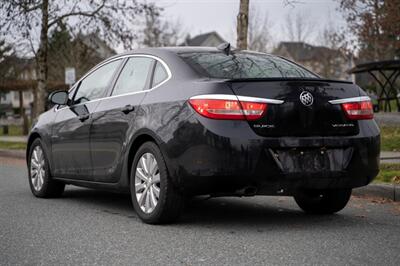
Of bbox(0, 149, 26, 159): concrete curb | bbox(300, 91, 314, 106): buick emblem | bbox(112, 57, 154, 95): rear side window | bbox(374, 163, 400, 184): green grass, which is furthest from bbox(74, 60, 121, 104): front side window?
bbox(0, 149, 26, 159): concrete curb

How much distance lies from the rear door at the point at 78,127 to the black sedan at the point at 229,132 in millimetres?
373

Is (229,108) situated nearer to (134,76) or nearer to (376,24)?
(134,76)

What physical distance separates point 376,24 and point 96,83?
21.0 m

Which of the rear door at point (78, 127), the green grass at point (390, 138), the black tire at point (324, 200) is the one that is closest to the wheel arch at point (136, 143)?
the rear door at point (78, 127)

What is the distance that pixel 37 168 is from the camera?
8344 mm

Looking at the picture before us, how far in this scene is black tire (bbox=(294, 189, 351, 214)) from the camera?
642 cm

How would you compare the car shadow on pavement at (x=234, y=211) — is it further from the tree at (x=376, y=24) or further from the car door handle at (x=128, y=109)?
the tree at (x=376, y=24)

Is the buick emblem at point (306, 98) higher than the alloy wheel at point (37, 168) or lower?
higher

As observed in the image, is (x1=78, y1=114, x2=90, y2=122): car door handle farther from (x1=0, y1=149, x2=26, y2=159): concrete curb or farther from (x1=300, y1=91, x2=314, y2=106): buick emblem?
(x1=0, y1=149, x2=26, y2=159): concrete curb

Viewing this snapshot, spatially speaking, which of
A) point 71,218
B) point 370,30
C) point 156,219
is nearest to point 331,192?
point 156,219

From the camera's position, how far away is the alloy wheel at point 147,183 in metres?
5.83

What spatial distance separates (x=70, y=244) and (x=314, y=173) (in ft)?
6.58

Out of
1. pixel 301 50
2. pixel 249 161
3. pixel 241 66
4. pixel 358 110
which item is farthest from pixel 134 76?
pixel 301 50

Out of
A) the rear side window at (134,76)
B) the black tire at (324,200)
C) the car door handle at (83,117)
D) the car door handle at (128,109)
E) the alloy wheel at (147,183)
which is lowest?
the black tire at (324,200)
